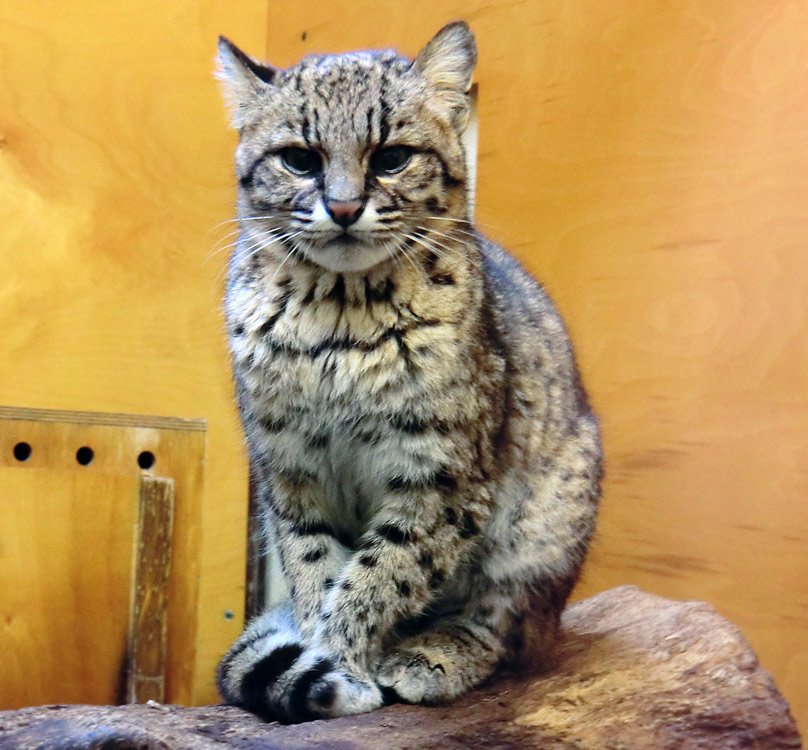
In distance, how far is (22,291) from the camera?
338cm

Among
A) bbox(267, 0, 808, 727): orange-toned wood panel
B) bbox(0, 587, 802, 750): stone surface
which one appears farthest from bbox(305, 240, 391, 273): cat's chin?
bbox(267, 0, 808, 727): orange-toned wood panel

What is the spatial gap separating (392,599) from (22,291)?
187 centimetres

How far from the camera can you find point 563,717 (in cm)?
227

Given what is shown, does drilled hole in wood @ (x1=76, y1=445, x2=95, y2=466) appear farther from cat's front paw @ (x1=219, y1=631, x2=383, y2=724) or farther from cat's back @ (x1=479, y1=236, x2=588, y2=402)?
cat's back @ (x1=479, y1=236, x2=588, y2=402)

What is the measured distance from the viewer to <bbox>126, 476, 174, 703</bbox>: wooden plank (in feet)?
11.3

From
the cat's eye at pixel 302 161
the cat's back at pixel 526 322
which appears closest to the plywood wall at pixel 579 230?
the cat's back at pixel 526 322

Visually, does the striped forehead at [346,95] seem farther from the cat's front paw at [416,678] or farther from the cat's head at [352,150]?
the cat's front paw at [416,678]

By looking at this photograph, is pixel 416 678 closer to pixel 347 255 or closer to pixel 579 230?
pixel 347 255

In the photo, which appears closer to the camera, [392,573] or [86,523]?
[392,573]

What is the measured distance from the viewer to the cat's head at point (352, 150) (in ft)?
7.21

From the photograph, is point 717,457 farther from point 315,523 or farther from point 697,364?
point 315,523

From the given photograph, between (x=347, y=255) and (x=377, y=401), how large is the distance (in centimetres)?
34

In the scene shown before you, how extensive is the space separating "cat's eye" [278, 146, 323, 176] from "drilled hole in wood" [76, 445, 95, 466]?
159cm

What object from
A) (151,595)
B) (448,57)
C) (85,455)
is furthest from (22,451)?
(448,57)
